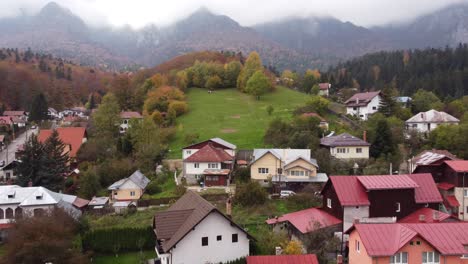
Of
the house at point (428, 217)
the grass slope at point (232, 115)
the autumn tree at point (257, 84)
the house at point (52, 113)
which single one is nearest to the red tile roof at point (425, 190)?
the house at point (428, 217)

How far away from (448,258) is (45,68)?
133 meters

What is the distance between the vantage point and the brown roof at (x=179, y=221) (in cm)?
2381

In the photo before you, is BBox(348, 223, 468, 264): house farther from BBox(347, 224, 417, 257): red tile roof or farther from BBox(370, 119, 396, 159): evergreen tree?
BBox(370, 119, 396, 159): evergreen tree

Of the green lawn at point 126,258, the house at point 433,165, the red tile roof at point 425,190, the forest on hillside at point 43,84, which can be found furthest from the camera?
the forest on hillside at point 43,84

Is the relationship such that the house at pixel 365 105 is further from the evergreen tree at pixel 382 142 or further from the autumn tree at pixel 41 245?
the autumn tree at pixel 41 245

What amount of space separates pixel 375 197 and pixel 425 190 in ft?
12.5

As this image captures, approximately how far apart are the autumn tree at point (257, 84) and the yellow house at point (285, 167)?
34.5 m

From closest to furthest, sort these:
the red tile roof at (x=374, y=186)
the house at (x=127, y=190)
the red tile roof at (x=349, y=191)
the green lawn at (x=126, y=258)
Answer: the green lawn at (x=126, y=258)
the red tile roof at (x=349, y=191)
the red tile roof at (x=374, y=186)
the house at (x=127, y=190)

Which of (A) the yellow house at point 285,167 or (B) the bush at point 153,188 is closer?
(A) the yellow house at point 285,167

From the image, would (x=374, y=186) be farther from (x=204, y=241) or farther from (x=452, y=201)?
(x=204, y=241)

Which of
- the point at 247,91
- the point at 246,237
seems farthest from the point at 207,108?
the point at 246,237

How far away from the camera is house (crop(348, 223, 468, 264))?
70.0ft

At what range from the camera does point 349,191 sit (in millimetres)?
30094

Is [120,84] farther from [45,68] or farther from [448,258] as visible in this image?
[45,68]
